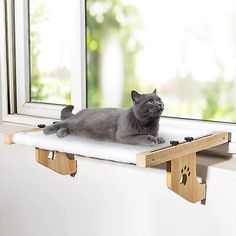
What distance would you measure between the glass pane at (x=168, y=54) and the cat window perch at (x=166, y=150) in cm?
14

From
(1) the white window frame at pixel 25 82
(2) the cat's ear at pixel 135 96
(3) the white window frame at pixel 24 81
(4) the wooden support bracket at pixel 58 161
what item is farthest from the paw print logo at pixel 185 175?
(1) the white window frame at pixel 25 82

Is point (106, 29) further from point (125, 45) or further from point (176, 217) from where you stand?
point (176, 217)

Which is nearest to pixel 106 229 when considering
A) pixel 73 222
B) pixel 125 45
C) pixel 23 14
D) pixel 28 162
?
pixel 73 222

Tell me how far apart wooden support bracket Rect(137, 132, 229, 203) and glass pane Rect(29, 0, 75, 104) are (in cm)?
65

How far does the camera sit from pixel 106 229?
146 centimetres

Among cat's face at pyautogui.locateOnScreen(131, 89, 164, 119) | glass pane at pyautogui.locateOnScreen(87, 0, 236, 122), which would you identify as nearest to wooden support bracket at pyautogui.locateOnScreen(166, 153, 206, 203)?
cat's face at pyautogui.locateOnScreen(131, 89, 164, 119)

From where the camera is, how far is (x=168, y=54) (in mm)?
1460

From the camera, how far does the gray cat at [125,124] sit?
115 centimetres

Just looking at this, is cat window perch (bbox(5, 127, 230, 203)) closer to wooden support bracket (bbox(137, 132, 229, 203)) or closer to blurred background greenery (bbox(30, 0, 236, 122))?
wooden support bracket (bbox(137, 132, 229, 203))

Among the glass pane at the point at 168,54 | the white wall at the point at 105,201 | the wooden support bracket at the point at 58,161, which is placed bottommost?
the white wall at the point at 105,201

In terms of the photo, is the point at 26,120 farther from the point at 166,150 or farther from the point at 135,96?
the point at 166,150

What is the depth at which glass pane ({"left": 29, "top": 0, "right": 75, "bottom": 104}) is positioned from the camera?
1.70m

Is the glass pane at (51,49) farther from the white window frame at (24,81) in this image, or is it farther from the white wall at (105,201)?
the white wall at (105,201)

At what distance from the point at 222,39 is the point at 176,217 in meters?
0.51
